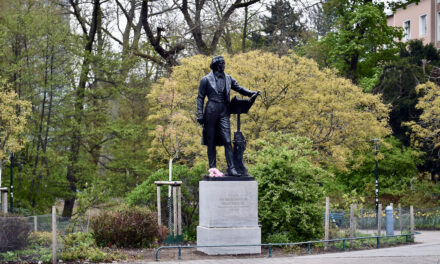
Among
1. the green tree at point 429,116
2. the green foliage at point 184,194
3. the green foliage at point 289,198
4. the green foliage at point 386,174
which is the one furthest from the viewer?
the green foliage at point 386,174

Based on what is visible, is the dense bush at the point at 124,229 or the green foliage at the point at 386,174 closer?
the dense bush at the point at 124,229

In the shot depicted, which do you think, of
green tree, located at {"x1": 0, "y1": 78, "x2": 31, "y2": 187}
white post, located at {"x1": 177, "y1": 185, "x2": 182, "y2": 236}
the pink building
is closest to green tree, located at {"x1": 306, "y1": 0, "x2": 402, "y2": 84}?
the pink building

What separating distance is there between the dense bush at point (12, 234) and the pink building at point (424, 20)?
45838mm

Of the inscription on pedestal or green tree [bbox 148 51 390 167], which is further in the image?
green tree [bbox 148 51 390 167]

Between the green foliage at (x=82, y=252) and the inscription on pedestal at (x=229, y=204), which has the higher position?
the inscription on pedestal at (x=229, y=204)

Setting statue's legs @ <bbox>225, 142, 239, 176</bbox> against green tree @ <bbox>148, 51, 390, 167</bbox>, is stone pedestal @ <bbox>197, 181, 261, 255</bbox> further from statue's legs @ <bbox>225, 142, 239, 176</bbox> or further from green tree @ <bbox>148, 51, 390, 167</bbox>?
green tree @ <bbox>148, 51, 390, 167</bbox>

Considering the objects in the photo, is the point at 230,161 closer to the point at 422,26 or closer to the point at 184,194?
the point at 184,194

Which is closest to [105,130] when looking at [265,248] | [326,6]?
[326,6]

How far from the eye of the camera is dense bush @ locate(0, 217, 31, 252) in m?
13.3

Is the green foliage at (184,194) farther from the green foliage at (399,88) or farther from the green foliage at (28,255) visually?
the green foliage at (399,88)

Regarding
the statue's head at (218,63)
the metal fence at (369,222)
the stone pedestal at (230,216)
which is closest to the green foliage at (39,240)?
the stone pedestal at (230,216)

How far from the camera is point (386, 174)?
127 feet

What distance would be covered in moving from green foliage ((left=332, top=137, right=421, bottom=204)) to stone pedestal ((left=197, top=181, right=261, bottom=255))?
866 inches

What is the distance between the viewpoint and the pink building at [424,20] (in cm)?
5609
